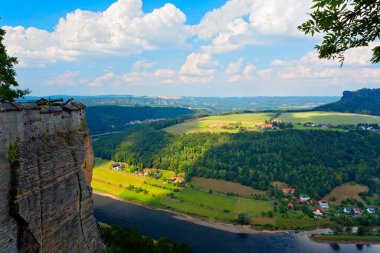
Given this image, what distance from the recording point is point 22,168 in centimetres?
1262

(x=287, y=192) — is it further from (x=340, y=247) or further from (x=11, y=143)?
(x=11, y=143)

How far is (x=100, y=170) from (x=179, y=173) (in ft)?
84.3

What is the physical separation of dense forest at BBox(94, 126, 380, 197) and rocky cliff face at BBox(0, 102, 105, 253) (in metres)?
77.6

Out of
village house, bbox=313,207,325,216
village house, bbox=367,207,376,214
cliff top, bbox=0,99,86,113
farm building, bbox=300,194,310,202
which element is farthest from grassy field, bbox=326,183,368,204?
cliff top, bbox=0,99,86,113

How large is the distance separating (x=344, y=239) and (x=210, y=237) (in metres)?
23.9

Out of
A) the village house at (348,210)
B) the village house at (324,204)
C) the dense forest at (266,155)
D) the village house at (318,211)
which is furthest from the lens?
the dense forest at (266,155)

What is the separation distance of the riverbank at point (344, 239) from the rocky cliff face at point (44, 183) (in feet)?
174

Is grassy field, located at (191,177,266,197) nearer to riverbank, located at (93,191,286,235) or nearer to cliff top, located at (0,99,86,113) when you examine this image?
riverbank, located at (93,191,286,235)

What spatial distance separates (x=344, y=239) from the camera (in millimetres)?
61469

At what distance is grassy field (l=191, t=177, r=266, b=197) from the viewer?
89438mm

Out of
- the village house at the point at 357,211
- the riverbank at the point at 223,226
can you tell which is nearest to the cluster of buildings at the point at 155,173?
the riverbank at the point at 223,226

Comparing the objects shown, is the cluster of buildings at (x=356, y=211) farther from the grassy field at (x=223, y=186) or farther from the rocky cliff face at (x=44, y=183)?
the rocky cliff face at (x=44, y=183)

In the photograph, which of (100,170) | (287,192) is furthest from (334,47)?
(100,170)

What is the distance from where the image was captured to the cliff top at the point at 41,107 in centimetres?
1219
